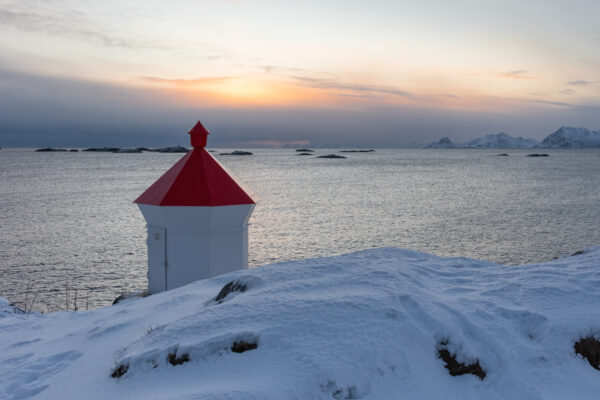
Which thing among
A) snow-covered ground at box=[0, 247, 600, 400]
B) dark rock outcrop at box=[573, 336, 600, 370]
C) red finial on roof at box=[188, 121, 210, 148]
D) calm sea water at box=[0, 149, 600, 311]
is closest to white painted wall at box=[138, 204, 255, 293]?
red finial on roof at box=[188, 121, 210, 148]

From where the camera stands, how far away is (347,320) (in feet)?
12.6

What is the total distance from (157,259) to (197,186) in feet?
5.29

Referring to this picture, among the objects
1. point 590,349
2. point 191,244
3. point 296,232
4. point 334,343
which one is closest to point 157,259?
point 191,244

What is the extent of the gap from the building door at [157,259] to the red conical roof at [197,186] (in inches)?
24.3

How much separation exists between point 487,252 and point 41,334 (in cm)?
2268

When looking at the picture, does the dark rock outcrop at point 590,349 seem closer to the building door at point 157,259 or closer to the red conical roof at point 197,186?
the red conical roof at point 197,186

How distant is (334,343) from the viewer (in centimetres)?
355

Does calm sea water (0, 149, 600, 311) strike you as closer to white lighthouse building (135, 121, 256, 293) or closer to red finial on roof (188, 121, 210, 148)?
white lighthouse building (135, 121, 256, 293)

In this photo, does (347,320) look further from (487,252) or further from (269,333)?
(487,252)

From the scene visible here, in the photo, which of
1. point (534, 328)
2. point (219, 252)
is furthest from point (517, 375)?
point (219, 252)

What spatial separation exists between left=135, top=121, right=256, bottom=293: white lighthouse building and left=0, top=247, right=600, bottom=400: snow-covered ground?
3192 mm

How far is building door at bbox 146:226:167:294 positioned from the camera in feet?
28.0

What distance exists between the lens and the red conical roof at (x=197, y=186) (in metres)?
8.45

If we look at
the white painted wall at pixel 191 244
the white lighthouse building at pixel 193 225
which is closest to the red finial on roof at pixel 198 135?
the white lighthouse building at pixel 193 225
